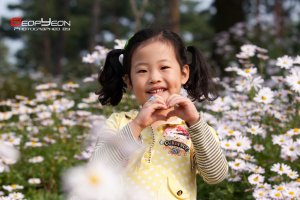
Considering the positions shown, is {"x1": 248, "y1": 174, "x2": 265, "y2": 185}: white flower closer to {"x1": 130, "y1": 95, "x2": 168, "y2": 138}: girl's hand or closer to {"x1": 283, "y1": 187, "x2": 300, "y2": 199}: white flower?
{"x1": 283, "y1": 187, "x2": 300, "y2": 199}: white flower

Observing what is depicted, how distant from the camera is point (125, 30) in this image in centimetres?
2980

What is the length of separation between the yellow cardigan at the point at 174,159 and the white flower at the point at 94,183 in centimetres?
103

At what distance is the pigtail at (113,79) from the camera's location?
200 cm

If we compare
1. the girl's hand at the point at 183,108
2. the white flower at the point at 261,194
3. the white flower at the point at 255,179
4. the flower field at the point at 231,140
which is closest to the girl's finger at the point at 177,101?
the girl's hand at the point at 183,108

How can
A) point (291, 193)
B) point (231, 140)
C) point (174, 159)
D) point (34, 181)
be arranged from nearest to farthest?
point (174, 159) < point (291, 193) < point (231, 140) < point (34, 181)

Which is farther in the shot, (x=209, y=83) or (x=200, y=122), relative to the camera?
(x=209, y=83)

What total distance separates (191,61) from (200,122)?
2.09ft

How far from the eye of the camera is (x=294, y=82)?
2701 millimetres

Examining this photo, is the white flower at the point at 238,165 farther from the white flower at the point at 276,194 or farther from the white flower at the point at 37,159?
the white flower at the point at 37,159

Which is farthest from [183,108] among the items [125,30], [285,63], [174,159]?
[125,30]

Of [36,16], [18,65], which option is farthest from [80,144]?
[18,65]

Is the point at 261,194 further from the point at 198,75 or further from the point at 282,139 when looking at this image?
the point at 198,75

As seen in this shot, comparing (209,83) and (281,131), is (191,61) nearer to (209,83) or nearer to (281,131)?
(209,83)

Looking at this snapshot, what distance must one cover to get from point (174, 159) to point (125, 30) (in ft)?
93.8
